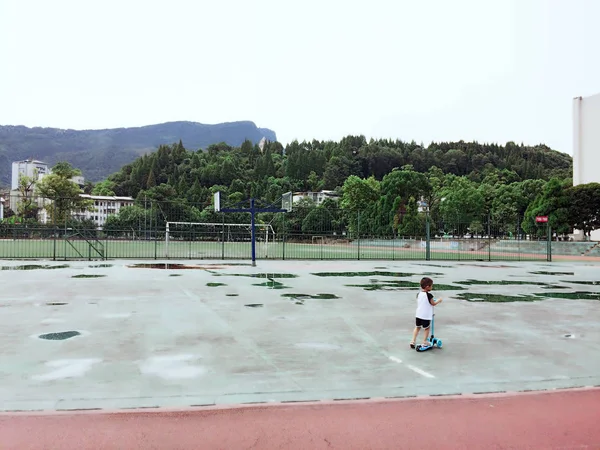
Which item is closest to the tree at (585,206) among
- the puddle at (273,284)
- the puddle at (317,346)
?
the puddle at (273,284)

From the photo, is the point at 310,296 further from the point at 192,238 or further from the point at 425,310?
the point at 192,238

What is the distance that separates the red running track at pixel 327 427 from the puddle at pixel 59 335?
11.0 feet

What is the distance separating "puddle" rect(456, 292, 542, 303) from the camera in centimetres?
1312

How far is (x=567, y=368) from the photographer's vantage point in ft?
21.7

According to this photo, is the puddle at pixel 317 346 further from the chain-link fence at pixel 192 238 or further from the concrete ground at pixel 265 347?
the chain-link fence at pixel 192 238

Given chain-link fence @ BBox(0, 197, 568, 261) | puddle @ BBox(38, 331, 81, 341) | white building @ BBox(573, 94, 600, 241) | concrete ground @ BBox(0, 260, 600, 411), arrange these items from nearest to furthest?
concrete ground @ BBox(0, 260, 600, 411)
puddle @ BBox(38, 331, 81, 341)
chain-link fence @ BBox(0, 197, 568, 261)
white building @ BBox(573, 94, 600, 241)

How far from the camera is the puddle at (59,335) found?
25.9 feet

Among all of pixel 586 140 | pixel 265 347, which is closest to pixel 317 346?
pixel 265 347

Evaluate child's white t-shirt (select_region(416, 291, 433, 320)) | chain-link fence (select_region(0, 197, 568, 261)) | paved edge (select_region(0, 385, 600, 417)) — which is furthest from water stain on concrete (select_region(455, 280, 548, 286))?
paved edge (select_region(0, 385, 600, 417))

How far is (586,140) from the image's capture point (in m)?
69.7

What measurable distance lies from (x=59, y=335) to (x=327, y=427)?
17.6ft

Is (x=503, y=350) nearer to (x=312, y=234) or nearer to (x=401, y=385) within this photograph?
(x=401, y=385)

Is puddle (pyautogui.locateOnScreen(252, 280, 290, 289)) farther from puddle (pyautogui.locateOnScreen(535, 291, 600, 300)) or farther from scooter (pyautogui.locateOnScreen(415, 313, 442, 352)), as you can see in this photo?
scooter (pyautogui.locateOnScreen(415, 313, 442, 352))

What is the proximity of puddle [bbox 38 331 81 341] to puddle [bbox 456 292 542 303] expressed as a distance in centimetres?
923
